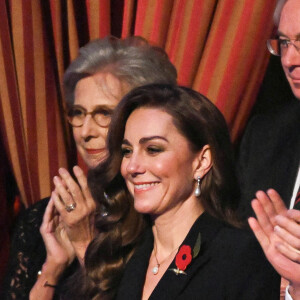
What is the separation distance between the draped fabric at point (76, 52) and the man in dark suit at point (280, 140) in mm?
97

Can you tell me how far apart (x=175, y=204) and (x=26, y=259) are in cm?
68

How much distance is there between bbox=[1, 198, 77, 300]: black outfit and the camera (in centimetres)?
228

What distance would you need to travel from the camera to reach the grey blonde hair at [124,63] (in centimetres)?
228

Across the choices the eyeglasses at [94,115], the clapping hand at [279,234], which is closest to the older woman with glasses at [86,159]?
the eyeglasses at [94,115]

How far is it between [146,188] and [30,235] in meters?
0.66

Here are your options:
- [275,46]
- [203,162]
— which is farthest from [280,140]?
[203,162]

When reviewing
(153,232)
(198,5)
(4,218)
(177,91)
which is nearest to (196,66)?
(198,5)

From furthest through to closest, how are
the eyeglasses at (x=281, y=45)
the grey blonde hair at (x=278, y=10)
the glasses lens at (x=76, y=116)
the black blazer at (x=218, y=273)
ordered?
the glasses lens at (x=76, y=116), the grey blonde hair at (x=278, y=10), the eyeglasses at (x=281, y=45), the black blazer at (x=218, y=273)

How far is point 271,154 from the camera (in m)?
2.34

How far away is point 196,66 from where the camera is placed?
8.16 ft

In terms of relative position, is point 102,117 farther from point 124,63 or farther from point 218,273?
point 218,273

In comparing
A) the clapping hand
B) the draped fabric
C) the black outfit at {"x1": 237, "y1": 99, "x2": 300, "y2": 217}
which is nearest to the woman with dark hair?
the clapping hand

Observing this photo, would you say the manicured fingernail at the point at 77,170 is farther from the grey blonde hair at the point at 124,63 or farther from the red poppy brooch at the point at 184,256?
the red poppy brooch at the point at 184,256

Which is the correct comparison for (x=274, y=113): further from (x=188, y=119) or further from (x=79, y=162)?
(x=79, y=162)
